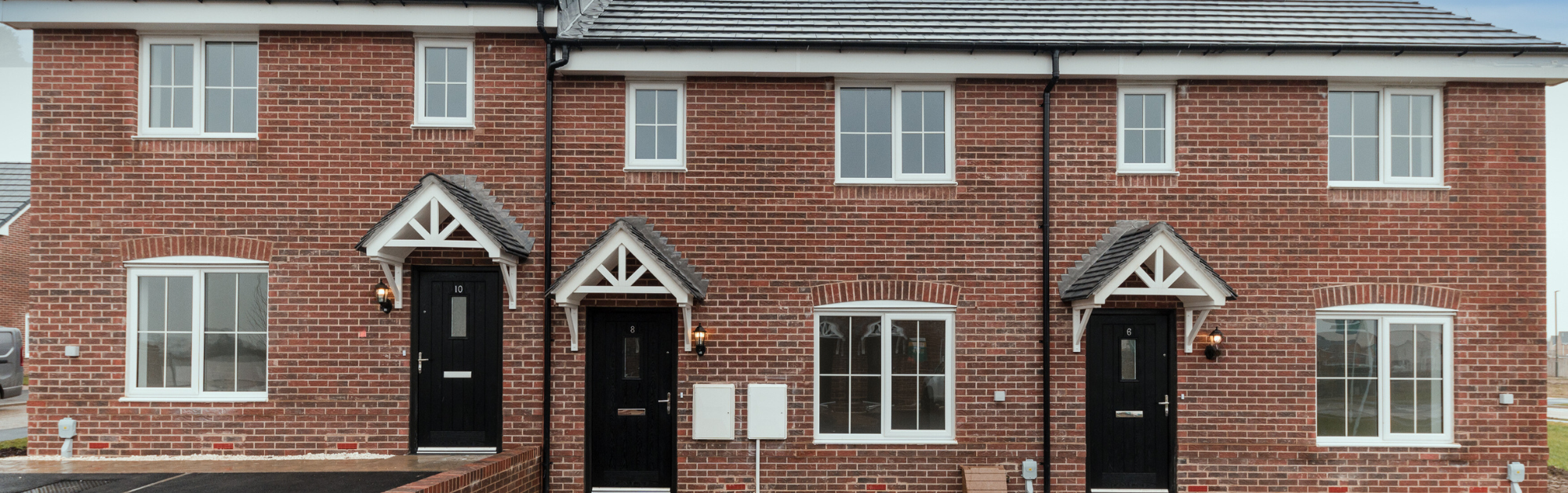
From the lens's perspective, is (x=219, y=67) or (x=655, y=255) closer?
(x=655, y=255)

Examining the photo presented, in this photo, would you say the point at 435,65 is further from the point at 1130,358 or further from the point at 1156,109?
the point at 1130,358

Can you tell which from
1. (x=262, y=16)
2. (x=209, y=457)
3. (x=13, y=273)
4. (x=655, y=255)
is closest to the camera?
(x=655, y=255)

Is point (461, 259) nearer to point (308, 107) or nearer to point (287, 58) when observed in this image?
point (308, 107)

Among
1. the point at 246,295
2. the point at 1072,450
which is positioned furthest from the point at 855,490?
the point at 246,295

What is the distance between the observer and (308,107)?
778 cm

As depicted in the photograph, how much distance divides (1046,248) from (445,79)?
6336 millimetres

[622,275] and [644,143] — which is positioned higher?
[644,143]

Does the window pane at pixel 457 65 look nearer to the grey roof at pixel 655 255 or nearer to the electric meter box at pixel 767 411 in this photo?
the grey roof at pixel 655 255

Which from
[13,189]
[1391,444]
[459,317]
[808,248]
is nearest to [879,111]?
[808,248]

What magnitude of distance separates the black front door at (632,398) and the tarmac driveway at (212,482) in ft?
5.47

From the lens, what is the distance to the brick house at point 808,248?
7723mm

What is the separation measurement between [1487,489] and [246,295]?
498 inches

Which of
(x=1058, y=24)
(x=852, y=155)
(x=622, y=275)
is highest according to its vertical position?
(x=1058, y=24)

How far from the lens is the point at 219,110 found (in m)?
7.85
